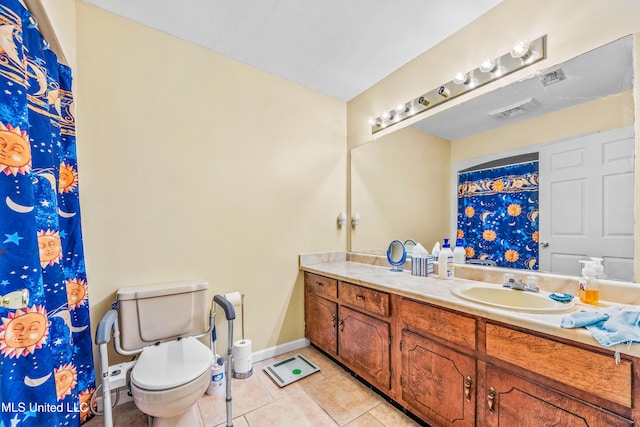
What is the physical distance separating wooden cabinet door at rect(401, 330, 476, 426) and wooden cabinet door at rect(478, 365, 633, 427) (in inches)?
2.9

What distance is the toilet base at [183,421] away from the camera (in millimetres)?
1415

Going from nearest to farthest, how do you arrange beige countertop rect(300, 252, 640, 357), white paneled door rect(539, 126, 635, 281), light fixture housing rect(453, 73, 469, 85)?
beige countertop rect(300, 252, 640, 357)
white paneled door rect(539, 126, 635, 281)
light fixture housing rect(453, 73, 469, 85)

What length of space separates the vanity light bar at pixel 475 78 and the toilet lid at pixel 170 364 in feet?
7.49

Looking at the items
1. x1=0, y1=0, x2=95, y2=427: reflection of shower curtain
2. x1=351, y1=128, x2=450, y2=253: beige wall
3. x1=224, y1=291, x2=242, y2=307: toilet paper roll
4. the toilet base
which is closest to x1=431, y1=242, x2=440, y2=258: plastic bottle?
x1=351, y1=128, x2=450, y2=253: beige wall

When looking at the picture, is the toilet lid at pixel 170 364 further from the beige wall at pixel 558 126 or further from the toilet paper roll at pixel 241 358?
the beige wall at pixel 558 126

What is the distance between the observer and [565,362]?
3.19ft

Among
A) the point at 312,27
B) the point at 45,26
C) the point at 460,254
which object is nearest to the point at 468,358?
the point at 460,254

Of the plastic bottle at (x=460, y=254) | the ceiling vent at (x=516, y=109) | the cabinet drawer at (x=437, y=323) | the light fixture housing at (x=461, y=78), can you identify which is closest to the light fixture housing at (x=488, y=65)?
the light fixture housing at (x=461, y=78)

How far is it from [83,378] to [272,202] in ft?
5.33

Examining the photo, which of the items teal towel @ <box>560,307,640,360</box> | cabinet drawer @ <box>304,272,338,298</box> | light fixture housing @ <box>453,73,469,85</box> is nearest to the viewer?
teal towel @ <box>560,307,640,360</box>

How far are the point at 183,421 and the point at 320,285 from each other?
48.7 inches

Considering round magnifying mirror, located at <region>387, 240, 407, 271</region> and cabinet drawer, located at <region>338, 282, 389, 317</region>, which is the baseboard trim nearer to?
cabinet drawer, located at <region>338, 282, 389, 317</region>

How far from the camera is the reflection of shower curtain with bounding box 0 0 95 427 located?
88cm

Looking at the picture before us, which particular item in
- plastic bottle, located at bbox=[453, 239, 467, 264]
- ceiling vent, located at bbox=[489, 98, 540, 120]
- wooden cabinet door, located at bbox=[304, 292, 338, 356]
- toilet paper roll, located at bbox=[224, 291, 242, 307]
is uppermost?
ceiling vent, located at bbox=[489, 98, 540, 120]
